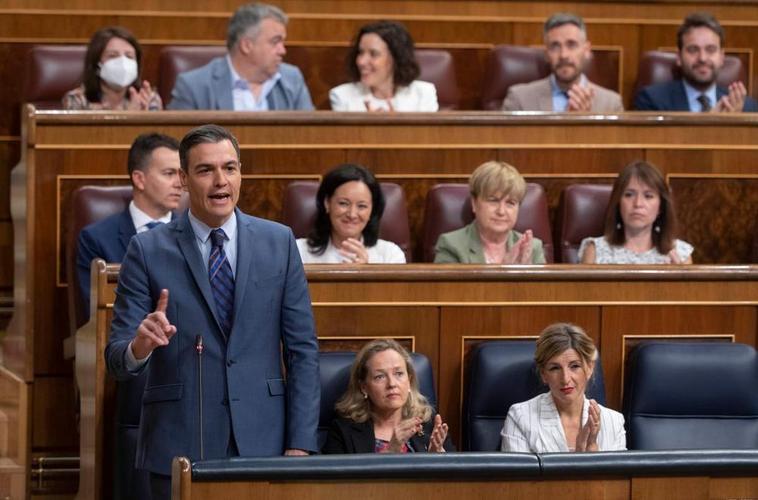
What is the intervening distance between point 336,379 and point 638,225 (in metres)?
0.54

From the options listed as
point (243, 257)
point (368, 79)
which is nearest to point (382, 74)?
point (368, 79)

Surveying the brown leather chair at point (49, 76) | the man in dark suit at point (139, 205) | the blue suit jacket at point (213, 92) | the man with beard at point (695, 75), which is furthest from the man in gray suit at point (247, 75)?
the man with beard at point (695, 75)

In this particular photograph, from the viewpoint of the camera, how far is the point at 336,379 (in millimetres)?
1438

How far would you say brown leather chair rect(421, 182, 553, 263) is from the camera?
185 centimetres

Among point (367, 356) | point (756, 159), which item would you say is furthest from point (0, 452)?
point (756, 159)

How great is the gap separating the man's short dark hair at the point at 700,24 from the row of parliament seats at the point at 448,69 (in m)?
0.10

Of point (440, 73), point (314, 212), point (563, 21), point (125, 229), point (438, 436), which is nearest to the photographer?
point (438, 436)

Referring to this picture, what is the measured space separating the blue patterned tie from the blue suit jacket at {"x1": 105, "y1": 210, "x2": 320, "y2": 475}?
1 cm

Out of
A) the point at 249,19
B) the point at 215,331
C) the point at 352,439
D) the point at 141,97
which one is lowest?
the point at 352,439

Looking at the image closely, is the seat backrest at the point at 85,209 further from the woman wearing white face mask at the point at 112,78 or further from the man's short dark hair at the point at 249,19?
the man's short dark hair at the point at 249,19

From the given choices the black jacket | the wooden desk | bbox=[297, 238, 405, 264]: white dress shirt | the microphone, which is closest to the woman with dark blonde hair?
the black jacket

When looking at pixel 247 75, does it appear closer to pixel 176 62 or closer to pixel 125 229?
pixel 176 62

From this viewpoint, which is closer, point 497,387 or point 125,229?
point 497,387

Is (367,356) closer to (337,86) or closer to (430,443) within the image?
(430,443)
